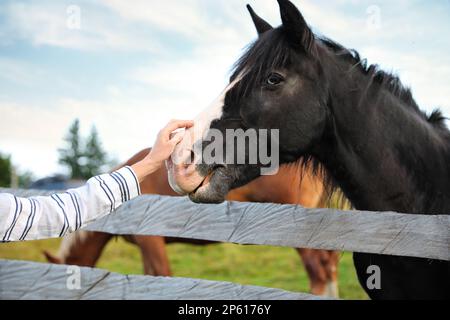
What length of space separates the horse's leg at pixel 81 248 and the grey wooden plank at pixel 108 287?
2825mm

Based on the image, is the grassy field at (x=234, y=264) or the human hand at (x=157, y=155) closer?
the human hand at (x=157, y=155)

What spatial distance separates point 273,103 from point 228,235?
32.6 inches

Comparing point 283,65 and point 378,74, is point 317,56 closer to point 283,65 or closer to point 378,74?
point 283,65

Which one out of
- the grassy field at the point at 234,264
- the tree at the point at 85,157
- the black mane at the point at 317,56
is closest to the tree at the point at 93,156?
the tree at the point at 85,157

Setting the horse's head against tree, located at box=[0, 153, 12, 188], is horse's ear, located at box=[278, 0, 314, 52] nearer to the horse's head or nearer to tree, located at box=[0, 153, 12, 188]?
the horse's head

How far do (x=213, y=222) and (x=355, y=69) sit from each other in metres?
1.13

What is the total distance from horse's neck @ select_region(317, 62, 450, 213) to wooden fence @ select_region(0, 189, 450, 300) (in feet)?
0.47

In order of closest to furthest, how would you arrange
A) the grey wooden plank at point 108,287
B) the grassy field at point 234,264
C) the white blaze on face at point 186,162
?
the white blaze on face at point 186,162 → the grey wooden plank at point 108,287 → the grassy field at point 234,264

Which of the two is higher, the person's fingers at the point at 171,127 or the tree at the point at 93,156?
the tree at the point at 93,156

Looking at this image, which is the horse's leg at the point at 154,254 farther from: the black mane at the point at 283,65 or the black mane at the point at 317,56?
the black mane at the point at 283,65

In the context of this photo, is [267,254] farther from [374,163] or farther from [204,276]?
[374,163]

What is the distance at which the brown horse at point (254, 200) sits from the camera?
6016mm

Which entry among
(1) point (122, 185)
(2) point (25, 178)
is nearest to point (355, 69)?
(1) point (122, 185)

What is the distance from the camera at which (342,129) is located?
2.46m
